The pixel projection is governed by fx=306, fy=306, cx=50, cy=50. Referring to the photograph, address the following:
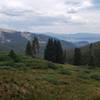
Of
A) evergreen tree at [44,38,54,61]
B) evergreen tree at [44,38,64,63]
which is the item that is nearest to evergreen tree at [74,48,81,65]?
evergreen tree at [44,38,64,63]

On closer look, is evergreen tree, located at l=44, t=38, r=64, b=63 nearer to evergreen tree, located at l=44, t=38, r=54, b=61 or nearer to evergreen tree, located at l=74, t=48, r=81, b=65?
evergreen tree, located at l=44, t=38, r=54, b=61

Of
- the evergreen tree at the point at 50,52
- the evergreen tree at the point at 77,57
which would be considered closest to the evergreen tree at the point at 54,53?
the evergreen tree at the point at 50,52

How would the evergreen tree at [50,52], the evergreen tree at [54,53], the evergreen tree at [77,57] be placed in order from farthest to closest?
the evergreen tree at [50,52]
the evergreen tree at [54,53]
the evergreen tree at [77,57]

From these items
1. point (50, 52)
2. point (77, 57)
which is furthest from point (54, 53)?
point (77, 57)

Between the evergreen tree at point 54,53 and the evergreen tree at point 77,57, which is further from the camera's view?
the evergreen tree at point 54,53

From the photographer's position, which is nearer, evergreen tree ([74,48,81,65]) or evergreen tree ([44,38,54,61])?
evergreen tree ([74,48,81,65])

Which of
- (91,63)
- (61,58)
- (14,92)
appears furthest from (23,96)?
(61,58)

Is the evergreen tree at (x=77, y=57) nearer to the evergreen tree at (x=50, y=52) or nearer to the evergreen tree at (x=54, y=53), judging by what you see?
the evergreen tree at (x=54, y=53)

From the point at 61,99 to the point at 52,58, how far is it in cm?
12182

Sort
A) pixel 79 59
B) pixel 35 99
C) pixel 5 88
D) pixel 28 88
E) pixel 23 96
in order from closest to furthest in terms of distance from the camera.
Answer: pixel 35 99, pixel 23 96, pixel 5 88, pixel 28 88, pixel 79 59

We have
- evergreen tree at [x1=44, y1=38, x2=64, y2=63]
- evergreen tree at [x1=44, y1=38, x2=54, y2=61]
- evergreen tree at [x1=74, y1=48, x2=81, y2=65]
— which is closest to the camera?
evergreen tree at [x1=74, y1=48, x2=81, y2=65]

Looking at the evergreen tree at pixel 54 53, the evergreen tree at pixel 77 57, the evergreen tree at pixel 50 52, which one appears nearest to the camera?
the evergreen tree at pixel 77 57

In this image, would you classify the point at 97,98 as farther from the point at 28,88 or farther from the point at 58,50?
the point at 58,50

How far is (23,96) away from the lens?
15664 millimetres
